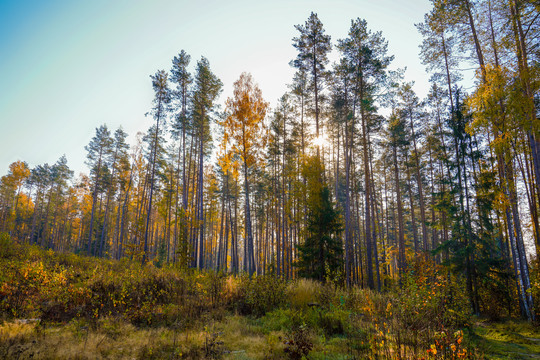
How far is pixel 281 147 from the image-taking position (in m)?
21.1

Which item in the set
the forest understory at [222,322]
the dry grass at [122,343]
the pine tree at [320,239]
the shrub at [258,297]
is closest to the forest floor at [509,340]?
the forest understory at [222,322]

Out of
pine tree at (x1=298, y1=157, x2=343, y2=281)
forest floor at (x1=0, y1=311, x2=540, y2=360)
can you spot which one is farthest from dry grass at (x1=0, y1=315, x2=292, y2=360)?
pine tree at (x1=298, y1=157, x2=343, y2=281)

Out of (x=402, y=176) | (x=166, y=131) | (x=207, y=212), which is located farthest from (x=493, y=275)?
(x=207, y=212)

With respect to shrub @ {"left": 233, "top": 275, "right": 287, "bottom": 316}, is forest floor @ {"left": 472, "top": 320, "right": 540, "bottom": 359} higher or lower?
lower

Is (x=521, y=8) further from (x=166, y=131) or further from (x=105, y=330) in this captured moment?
(x=166, y=131)

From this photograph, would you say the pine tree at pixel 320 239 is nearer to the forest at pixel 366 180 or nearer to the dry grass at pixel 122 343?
the forest at pixel 366 180

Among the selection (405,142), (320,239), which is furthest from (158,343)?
(405,142)

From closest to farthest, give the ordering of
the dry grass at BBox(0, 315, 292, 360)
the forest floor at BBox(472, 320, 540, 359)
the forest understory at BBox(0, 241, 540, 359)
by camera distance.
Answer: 1. the dry grass at BBox(0, 315, 292, 360)
2. the forest understory at BBox(0, 241, 540, 359)
3. the forest floor at BBox(472, 320, 540, 359)

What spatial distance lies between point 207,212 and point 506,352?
29.5 metres

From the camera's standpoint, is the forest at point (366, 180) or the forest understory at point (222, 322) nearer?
the forest understory at point (222, 322)

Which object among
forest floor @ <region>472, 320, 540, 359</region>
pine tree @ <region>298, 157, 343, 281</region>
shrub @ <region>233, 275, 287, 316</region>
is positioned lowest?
forest floor @ <region>472, 320, 540, 359</region>

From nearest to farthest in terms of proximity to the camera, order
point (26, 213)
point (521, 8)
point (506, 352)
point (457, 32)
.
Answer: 1. point (506, 352)
2. point (521, 8)
3. point (457, 32)
4. point (26, 213)

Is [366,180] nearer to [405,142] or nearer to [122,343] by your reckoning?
[405,142]

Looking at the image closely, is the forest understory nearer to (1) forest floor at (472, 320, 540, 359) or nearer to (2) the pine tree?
(1) forest floor at (472, 320, 540, 359)
